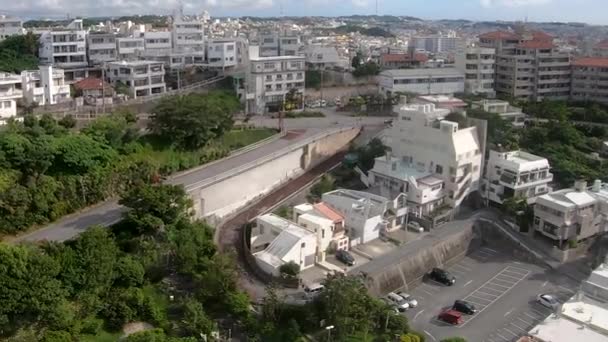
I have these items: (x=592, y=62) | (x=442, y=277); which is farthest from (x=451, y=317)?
(x=592, y=62)

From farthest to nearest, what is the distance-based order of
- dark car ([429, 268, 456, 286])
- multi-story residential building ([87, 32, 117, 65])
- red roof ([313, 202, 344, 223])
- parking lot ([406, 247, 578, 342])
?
multi-story residential building ([87, 32, 117, 65]), red roof ([313, 202, 344, 223]), dark car ([429, 268, 456, 286]), parking lot ([406, 247, 578, 342])

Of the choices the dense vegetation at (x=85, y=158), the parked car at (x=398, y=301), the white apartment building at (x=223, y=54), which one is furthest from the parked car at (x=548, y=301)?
the white apartment building at (x=223, y=54)

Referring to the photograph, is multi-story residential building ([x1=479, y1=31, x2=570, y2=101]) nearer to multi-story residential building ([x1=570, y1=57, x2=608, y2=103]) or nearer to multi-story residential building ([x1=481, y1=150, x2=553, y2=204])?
multi-story residential building ([x1=570, y1=57, x2=608, y2=103])

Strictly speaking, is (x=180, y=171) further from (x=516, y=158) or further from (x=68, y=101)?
(x=516, y=158)

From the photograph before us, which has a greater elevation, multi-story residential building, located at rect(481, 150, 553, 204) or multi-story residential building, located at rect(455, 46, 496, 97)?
multi-story residential building, located at rect(455, 46, 496, 97)

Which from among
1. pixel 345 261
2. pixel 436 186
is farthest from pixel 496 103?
pixel 345 261

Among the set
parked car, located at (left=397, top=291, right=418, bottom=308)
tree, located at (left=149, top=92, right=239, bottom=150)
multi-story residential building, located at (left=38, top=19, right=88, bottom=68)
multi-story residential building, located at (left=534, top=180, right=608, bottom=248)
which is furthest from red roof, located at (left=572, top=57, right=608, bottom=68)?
multi-story residential building, located at (left=38, top=19, right=88, bottom=68)
